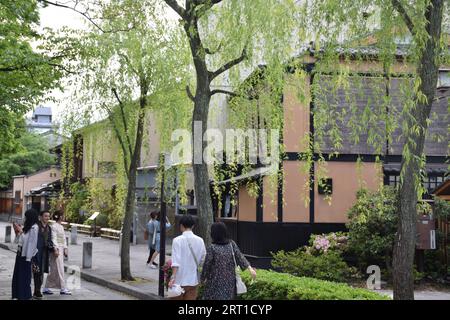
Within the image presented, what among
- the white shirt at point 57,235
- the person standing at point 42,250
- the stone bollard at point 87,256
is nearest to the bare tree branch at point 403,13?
the person standing at point 42,250

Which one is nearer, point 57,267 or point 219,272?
point 219,272

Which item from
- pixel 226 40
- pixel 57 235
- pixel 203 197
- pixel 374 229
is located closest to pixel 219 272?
pixel 203 197

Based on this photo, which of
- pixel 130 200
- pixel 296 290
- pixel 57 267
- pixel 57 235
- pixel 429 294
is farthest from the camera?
pixel 130 200

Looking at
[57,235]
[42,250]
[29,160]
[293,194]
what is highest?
[29,160]

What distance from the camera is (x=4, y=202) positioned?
69.9 m

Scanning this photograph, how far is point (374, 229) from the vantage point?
17672 millimetres

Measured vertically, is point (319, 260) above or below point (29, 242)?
below

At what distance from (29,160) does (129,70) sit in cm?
5104

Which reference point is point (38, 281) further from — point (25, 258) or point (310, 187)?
point (310, 187)

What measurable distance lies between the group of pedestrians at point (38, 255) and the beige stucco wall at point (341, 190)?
8931 millimetres

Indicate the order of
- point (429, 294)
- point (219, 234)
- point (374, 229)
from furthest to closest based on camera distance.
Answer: point (374, 229)
point (429, 294)
point (219, 234)
